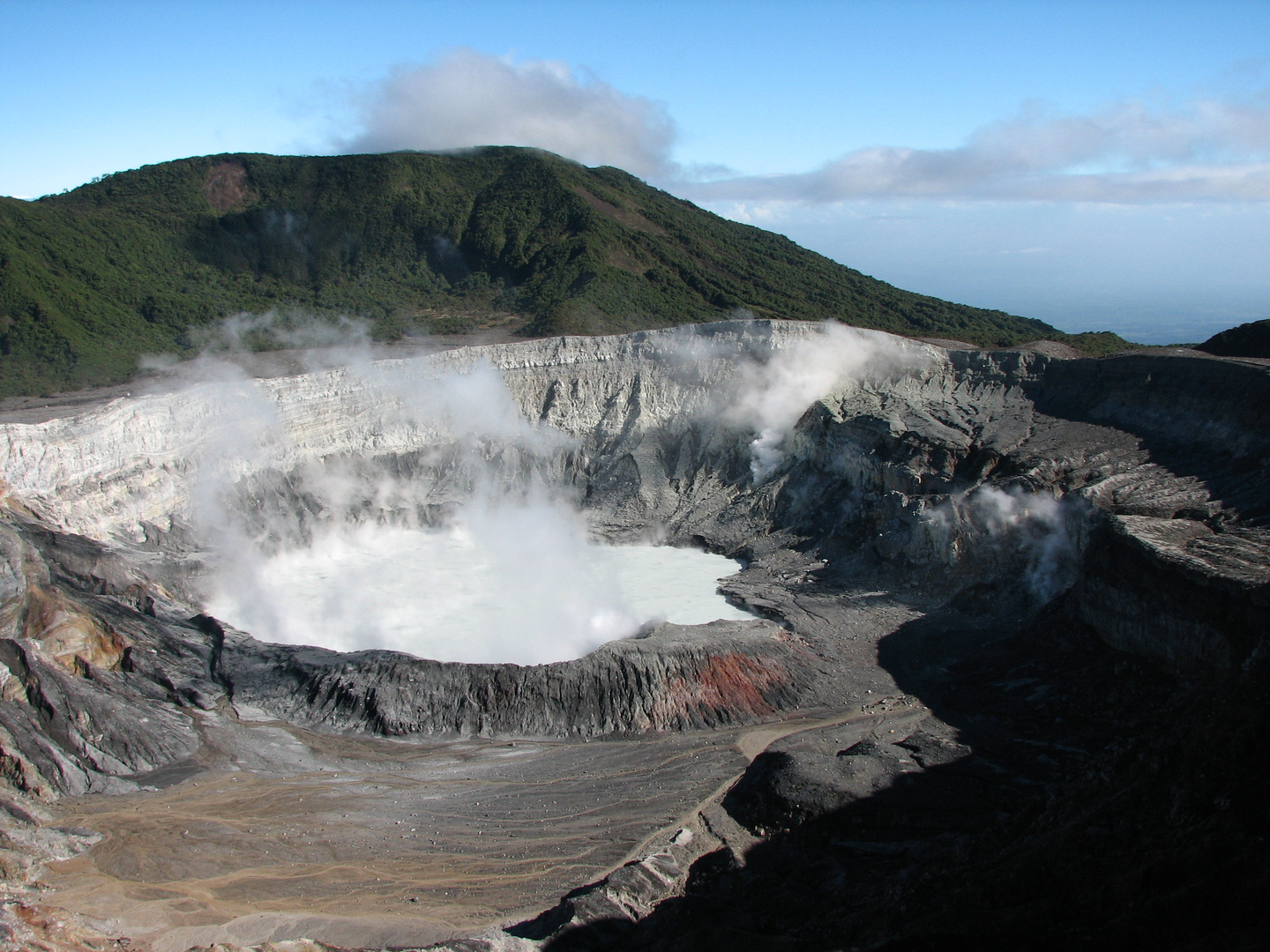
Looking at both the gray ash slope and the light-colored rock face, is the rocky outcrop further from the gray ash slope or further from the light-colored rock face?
the light-colored rock face

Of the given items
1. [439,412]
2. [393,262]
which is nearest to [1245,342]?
[439,412]

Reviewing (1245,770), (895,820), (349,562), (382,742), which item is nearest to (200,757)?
(382,742)

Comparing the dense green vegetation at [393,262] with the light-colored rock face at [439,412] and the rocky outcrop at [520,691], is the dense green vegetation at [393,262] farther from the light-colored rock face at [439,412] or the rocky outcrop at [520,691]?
the rocky outcrop at [520,691]

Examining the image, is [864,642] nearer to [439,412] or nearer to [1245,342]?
[1245,342]

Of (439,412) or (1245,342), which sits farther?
(439,412)

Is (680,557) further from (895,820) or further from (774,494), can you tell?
(895,820)

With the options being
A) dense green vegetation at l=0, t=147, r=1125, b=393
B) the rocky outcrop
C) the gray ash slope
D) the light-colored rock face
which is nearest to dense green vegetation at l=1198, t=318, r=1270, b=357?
the gray ash slope

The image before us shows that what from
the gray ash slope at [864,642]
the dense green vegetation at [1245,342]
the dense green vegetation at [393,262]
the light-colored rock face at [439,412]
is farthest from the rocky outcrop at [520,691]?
the dense green vegetation at [393,262]
